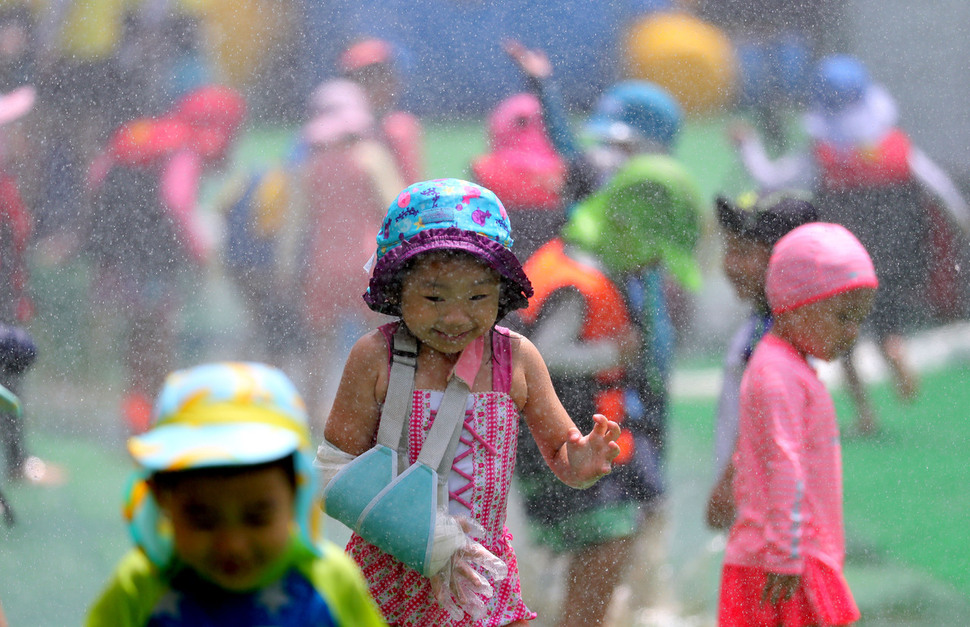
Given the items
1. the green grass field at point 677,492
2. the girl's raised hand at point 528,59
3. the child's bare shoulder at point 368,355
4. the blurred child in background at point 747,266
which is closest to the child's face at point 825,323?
the blurred child in background at point 747,266

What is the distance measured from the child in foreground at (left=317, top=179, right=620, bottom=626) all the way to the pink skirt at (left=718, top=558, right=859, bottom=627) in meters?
0.67

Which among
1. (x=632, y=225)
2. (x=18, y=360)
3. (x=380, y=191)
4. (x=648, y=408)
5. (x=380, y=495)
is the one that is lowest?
(x=380, y=495)

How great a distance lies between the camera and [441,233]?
2.18 meters

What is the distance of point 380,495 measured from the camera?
83.3 inches

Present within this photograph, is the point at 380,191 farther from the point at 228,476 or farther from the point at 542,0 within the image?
the point at 228,476

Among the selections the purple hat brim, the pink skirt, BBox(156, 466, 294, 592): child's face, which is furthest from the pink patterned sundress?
BBox(156, 466, 294, 592): child's face

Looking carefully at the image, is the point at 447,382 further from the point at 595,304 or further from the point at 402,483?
the point at 595,304

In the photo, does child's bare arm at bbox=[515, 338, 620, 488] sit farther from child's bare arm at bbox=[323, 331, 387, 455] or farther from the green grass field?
the green grass field

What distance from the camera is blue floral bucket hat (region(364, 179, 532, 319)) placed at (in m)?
2.18

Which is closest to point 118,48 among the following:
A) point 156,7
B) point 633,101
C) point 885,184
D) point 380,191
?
point 156,7

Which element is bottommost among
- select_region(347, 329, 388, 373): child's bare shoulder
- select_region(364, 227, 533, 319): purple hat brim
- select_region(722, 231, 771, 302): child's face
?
select_region(347, 329, 388, 373): child's bare shoulder

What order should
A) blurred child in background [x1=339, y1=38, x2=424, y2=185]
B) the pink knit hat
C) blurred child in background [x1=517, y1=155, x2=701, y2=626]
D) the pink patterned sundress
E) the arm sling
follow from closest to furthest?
the arm sling
the pink patterned sundress
the pink knit hat
blurred child in background [x1=517, y1=155, x2=701, y2=626]
blurred child in background [x1=339, y1=38, x2=424, y2=185]

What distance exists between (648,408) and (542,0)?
4.62 ft

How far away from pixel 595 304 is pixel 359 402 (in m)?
1.02
